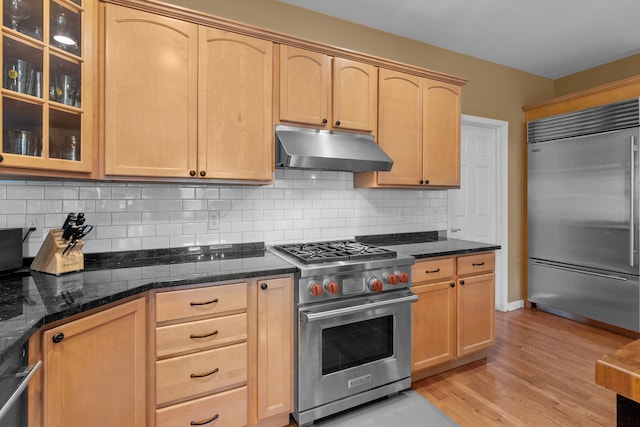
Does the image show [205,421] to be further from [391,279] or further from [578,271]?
[578,271]

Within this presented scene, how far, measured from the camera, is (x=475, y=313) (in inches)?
106

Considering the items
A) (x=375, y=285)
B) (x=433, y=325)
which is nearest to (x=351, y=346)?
(x=375, y=285)

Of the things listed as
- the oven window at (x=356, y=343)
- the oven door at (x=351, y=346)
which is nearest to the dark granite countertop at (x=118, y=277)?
the oven door at (x=351, y=346)

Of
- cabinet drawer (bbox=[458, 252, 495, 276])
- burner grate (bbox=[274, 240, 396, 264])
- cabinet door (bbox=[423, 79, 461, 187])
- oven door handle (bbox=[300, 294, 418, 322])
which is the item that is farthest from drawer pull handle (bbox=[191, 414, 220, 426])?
cabinet door (bbox=[423, 79, 461, 187])

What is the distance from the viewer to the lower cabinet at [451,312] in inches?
95.9

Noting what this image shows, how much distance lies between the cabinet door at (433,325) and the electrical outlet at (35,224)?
2397 mm

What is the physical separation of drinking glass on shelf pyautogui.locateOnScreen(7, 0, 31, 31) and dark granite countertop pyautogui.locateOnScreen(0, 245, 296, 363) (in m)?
1.18

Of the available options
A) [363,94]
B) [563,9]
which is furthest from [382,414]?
[563,9]

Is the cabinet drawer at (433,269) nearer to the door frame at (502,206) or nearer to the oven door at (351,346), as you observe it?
the oven door at (351,346)

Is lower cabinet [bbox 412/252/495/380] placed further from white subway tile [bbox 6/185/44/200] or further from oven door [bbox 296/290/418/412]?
white subway tile [bbox 6/185/44/200]

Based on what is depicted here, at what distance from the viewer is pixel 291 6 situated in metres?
2.72

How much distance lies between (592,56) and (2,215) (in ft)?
17.8

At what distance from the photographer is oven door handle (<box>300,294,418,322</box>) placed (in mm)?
1924

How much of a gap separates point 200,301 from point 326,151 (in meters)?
1.23
